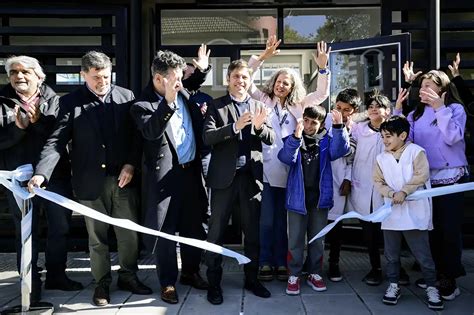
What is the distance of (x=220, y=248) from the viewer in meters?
4.00

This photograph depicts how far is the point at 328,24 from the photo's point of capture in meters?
6.50

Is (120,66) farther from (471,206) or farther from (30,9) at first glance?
(471,206)

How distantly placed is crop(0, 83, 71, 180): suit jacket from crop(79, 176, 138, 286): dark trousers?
65cm

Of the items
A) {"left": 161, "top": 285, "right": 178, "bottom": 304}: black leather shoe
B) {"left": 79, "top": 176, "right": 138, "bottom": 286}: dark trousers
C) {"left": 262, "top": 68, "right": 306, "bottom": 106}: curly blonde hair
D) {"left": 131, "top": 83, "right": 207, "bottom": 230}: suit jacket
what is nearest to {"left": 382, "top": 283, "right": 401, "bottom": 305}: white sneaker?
{"left": 161, "top": 285, "right": 178, "bottom": 304}: black leather shoe

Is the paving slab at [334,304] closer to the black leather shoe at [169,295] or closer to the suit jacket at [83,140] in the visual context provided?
the black leather shoe at [169,295]

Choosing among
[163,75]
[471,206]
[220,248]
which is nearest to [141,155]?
[163,75]

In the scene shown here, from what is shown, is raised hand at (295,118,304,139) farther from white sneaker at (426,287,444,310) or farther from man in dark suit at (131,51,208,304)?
white sneaker at (426,287,444,310)

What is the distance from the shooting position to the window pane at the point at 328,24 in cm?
639

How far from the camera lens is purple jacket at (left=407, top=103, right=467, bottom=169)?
13.2 feet

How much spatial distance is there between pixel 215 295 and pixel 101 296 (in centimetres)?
95

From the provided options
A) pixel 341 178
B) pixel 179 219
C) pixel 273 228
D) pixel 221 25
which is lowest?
pixel 273 228

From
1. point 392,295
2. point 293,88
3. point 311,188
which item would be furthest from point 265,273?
point 293,88

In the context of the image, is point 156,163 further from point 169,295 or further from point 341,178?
point 341,178

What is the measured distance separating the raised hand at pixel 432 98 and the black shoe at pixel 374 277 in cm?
159
